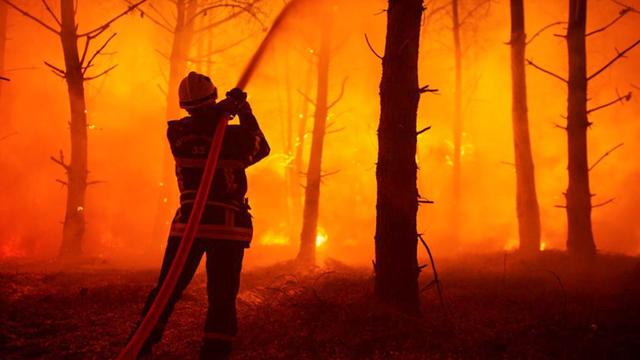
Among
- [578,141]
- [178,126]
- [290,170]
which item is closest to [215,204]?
[178,126]

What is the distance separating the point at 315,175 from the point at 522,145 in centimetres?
579

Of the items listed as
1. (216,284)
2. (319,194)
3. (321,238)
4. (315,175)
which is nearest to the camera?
(216,284)

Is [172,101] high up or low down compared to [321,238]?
up

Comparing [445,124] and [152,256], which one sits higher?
[445,124]

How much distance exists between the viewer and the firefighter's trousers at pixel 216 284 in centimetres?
382

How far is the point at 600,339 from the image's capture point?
398cm

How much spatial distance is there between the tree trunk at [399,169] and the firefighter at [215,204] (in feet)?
5.12

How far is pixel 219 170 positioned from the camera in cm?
408

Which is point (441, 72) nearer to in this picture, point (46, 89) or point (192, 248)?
point (46, 89)

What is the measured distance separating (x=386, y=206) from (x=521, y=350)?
1.91 m

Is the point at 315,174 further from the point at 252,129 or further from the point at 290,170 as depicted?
the point at 290,170

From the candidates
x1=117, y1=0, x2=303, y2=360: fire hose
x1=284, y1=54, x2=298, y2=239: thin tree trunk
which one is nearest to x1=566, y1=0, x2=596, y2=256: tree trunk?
x1=117, y1=0, x2=303, y2=360: fire hose

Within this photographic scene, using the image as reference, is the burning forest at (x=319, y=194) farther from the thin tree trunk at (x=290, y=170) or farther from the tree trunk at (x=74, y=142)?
the thin tree trunk at (x=290, y=170)

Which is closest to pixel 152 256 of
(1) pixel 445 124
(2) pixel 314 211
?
(2) pixel 314 211
